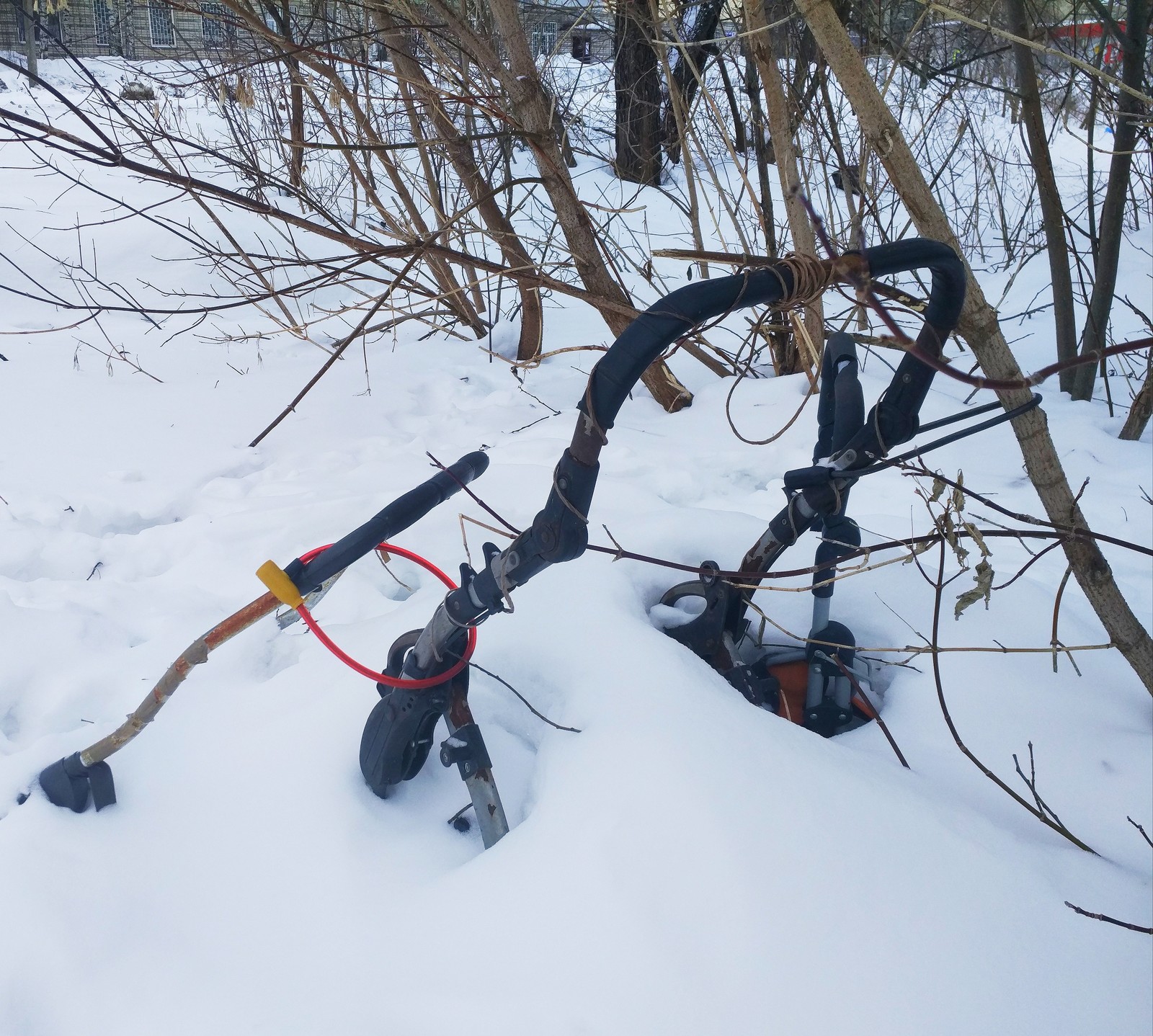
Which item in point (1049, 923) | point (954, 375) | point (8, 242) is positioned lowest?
point (1049, 923)

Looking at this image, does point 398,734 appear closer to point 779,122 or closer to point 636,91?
point 779,122

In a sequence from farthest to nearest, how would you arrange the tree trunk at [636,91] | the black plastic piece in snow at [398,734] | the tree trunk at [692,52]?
1. the tree trunk at [636,91]
2. the tree trunk at [692,52]
3. the black plastic piece in snow at [398,734]

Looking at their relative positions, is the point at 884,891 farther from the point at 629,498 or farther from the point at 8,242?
the point at 8,242

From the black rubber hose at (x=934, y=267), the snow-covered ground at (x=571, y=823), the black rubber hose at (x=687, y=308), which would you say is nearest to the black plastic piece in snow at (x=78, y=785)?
the snow-covered ground at (x=571, y=823)

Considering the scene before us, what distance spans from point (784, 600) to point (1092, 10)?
112 inches

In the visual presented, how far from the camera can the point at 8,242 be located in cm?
542

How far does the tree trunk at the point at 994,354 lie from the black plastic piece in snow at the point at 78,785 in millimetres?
1521

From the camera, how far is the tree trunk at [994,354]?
140 cm

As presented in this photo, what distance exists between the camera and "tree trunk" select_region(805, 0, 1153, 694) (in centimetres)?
140

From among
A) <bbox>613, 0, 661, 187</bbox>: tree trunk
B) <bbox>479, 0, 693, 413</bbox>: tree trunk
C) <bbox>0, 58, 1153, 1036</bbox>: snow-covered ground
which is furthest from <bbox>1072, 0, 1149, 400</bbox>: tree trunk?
<bbox>613, 0, 661, 187</bbox>: tree trunk

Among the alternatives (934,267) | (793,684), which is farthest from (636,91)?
(934,267)

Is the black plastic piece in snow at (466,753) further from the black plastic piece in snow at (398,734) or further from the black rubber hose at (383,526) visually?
the black rubber hose at (383,526)

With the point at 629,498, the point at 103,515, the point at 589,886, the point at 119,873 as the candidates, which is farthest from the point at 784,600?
the point at 103,515

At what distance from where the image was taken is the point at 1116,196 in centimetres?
323
